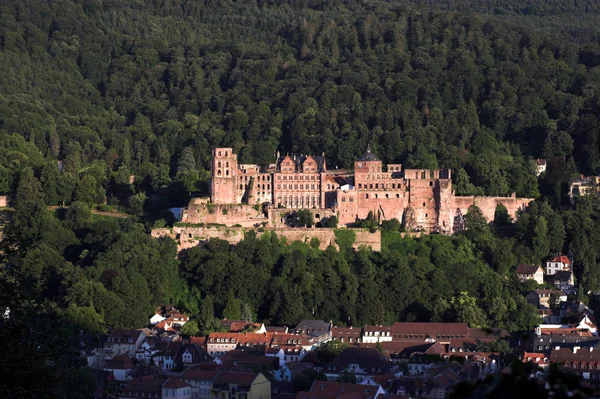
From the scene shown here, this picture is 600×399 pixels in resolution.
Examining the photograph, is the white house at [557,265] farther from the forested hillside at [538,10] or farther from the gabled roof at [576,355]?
the forested hillside at [538,10]

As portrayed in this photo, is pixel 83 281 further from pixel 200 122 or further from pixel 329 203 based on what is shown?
pixel 200 122

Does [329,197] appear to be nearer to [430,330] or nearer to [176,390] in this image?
[430,330]

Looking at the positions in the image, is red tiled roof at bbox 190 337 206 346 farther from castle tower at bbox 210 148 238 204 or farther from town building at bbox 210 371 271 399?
castle tower at bbox 210 148 238 204

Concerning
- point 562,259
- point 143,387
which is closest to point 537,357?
point 143,387

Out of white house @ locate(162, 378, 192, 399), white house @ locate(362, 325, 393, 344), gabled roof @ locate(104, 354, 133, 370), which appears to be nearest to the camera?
white house @ locate(162, 378, 192, 399)

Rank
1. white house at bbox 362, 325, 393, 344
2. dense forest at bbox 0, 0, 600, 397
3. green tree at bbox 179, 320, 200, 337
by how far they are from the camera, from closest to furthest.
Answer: white house at bbox 362, 325, 393, 344, green tree at bbox 179, 320, 200, 337, dense forest at bbox 0, 0, 600, 397

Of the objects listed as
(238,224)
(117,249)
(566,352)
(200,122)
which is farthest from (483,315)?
(200,122)

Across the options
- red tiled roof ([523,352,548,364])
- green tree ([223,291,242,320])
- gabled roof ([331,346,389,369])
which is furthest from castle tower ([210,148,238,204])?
red tiled roof ([523,352,548,364])
